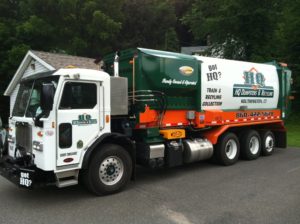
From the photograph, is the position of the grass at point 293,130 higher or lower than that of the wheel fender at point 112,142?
lower

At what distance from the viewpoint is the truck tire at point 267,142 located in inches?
413

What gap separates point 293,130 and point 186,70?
13438mm

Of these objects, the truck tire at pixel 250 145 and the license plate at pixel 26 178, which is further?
the truck tire at pixel 250 145

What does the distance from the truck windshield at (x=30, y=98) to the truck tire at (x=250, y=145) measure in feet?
20.5

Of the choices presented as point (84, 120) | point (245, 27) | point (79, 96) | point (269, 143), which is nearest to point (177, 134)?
point (84, 120)

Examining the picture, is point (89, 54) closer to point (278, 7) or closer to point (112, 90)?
point (278, 7)

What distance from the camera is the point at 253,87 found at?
32.3 feet

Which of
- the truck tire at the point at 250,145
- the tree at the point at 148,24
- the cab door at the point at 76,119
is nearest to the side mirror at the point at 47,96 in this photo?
the cab door at the point at 76,119

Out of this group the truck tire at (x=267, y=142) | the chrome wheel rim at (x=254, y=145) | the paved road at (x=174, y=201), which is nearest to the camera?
the paved road at (x=174, y=201)

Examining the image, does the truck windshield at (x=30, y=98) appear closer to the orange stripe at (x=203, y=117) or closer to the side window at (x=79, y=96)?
the side window at (x=79, y=96)

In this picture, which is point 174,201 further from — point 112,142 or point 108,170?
point 112,142

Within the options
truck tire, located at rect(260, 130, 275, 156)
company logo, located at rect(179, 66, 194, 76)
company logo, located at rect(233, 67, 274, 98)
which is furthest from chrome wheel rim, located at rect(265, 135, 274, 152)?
company logo, located at rect(179, 66, 194, 76)

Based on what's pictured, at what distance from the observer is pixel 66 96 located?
5777 mm

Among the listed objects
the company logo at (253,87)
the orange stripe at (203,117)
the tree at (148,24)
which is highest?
the tree at (148,24)
